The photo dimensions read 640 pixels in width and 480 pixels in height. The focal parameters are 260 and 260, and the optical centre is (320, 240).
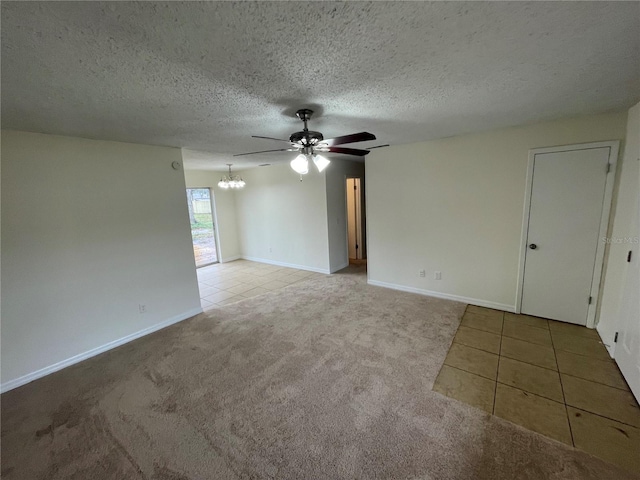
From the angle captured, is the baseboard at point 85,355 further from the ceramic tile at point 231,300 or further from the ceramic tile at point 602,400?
the ceramic tile at point 602,400

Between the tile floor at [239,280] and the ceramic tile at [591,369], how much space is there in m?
3.80

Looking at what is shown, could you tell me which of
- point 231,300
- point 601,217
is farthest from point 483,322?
point 231,300

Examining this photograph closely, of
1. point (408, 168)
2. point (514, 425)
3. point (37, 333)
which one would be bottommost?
point (514, 425)

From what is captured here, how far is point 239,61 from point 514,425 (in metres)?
2.89

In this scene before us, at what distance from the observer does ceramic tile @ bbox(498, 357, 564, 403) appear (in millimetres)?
2075

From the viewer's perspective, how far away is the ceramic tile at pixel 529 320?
3049mm

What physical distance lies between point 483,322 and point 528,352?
0.61 meters

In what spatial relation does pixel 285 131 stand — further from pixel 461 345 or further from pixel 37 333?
pixel 37 333

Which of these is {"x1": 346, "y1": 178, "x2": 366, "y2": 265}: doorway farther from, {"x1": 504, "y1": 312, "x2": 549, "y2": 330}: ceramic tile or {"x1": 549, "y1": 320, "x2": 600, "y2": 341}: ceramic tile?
{"x1": 549, "y1": 320, "x2": 600, "y2": 341}: ceramic tile

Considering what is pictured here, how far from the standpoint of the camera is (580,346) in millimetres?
2621

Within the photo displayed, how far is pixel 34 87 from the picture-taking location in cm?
158

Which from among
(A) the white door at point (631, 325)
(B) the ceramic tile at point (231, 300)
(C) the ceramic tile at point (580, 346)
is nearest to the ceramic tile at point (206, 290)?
(B) the ceramic tile at point (231, 300)

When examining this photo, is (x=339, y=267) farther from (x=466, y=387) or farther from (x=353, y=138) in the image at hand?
(x=353, y=138)

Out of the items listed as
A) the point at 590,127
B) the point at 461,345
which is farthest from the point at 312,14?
the point at 590,127
